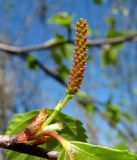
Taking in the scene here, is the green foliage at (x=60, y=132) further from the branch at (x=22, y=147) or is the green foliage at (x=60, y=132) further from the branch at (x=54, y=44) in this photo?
the branch at (x=54, y=44)

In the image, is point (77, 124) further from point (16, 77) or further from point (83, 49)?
point (16, 77)

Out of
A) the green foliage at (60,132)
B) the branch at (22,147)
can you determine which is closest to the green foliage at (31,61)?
the green foliage at (60,132)

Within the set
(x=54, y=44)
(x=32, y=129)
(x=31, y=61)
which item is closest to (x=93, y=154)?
(x=32, y=129)

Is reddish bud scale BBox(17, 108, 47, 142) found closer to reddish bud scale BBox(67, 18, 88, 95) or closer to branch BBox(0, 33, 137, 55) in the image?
reddish bud scale BBox(67, 18, 88, 95)

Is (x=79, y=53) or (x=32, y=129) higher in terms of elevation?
(x=79, y=53)

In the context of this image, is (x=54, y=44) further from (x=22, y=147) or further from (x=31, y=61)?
(x=22, y=147)

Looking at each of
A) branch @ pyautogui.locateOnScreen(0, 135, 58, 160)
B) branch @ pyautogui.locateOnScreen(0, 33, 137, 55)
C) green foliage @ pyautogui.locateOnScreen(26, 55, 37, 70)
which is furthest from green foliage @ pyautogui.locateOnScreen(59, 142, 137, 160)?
green foliage @ pyautogui.locateOnScreen(26, 55, 37, 70)
